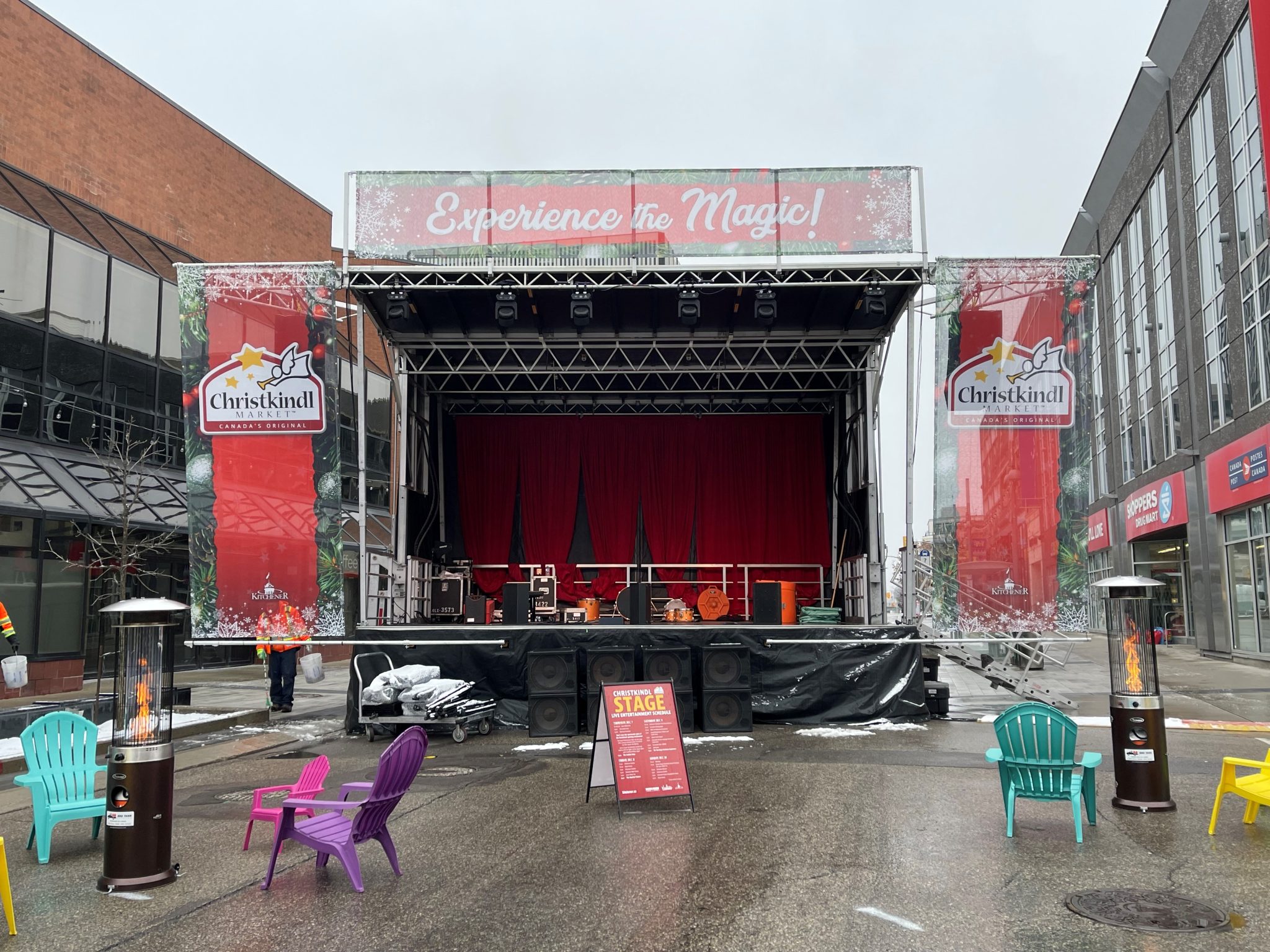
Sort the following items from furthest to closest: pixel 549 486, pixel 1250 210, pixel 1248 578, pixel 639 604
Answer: pixel 1248 578, pixel 1250 210, pixel 549 486, pixel 639 604

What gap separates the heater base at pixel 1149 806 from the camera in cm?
672

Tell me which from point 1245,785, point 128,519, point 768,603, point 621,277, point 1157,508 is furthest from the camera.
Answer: point 1157,508

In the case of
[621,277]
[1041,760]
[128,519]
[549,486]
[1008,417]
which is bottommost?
[1041,760]

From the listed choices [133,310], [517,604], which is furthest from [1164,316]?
[133,310]

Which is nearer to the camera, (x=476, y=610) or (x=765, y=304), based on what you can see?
(x=765, y=304)

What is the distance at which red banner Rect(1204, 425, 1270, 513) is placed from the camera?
64.4ft

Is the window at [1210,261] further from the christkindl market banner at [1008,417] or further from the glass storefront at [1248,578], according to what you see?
the christkindl market banner at [1008,417]

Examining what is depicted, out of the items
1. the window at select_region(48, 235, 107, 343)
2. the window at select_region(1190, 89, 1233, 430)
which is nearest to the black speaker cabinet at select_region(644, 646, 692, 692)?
the window at select_region(48, 235, 107, 343)

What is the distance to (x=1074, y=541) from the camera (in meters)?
12.4

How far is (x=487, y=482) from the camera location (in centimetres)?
1983

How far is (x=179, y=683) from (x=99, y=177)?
418 inches

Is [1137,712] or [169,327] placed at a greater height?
[169,327]

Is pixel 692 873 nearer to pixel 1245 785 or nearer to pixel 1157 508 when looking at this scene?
pixel 1245 785

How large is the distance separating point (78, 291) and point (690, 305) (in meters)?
12.0
